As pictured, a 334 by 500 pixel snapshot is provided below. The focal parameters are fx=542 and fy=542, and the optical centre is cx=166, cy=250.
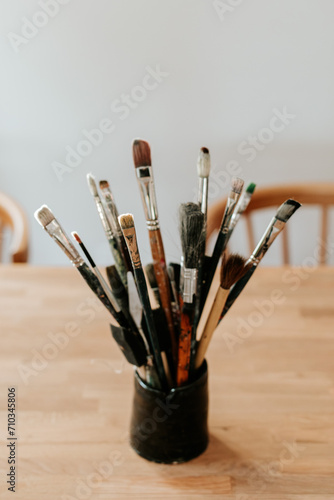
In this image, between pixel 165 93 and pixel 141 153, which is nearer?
pixel 141 153

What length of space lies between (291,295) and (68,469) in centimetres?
54

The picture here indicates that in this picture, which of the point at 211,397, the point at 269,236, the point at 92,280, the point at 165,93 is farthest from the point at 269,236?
the point at 165,93

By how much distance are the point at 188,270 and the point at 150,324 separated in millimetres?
82

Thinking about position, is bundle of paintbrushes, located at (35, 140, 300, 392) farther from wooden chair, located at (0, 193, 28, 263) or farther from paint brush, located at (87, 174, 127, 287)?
wooden chair, located at (0, 193, 28, 263)

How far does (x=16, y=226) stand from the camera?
1186mm

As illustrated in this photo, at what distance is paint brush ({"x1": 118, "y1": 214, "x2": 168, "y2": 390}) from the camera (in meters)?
0.54

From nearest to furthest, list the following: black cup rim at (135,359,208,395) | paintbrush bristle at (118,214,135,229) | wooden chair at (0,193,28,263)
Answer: paintbrush bristle at (118,214,135,229) < black cup rim at (135,359,208,395) < wooden chair at (0,193,28,263)

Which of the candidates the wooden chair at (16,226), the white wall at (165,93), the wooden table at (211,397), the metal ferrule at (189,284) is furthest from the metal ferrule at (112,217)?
the white wall at (165,93)

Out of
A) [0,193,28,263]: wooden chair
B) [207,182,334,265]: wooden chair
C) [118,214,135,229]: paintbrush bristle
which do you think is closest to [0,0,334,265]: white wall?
[207,182,334,265]: wooden chair

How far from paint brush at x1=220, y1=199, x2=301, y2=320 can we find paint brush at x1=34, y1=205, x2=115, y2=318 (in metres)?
0.15

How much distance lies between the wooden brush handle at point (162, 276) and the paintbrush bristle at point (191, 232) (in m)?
0.04

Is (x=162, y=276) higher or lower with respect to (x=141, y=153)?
lower

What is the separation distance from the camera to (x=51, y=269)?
111 cm

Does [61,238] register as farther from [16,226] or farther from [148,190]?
[16,226]
